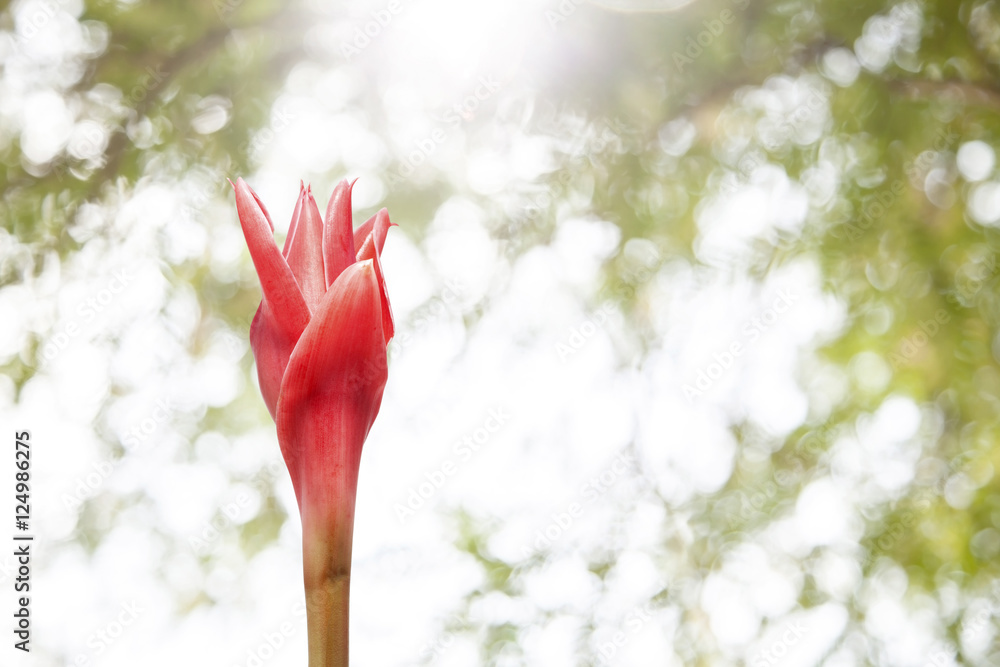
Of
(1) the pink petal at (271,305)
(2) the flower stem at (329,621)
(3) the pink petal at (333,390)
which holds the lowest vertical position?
(2) the flower stem at (329,621)

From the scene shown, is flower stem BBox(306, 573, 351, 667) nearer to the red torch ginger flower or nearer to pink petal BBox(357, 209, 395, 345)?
the red torch ginger flower

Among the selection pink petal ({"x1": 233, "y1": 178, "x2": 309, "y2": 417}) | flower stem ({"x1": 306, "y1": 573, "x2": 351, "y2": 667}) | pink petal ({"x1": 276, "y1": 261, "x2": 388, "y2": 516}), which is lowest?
flower stem ({"x1": 306, "y1": 573, "x2": 351, "y2": 667})

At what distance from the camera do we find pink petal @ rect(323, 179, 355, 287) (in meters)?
0.35

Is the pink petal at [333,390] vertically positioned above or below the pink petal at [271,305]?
below

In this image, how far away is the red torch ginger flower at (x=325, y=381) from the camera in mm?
300

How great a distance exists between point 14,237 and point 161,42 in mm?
467

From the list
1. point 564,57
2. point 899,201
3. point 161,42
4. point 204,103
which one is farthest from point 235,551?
point 899,201

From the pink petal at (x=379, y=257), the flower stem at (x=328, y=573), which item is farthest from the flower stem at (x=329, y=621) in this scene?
the pink petal at (x=379, y=257)

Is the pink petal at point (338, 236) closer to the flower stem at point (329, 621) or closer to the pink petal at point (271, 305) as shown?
the pink petal at point (271, 305)

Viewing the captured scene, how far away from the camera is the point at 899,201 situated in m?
1.45

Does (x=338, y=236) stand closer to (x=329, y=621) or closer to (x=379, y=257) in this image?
(x=379, y=257)

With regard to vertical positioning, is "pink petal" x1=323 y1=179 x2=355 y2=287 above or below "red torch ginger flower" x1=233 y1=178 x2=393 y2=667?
above

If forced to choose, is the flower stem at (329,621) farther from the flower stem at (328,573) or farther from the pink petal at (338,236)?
the pink petal at (338,236)

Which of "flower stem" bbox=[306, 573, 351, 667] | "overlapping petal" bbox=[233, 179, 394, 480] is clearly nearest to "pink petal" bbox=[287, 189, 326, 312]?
"overlapping petal" bbox=[233, 179, 394, 480]
